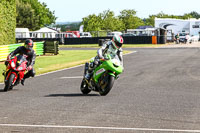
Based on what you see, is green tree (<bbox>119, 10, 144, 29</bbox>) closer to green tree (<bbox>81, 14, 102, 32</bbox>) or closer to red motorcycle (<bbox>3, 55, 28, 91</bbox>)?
green tree (<bbox>81, 14, 102, 32</bbox>)

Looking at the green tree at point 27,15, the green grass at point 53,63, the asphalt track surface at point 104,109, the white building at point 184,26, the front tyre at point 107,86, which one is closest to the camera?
the asphalt track surface at point 104,109

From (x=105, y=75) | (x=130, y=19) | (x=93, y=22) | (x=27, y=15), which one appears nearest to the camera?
(x=105, y=75)

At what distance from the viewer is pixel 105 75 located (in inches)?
456

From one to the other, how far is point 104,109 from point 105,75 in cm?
217

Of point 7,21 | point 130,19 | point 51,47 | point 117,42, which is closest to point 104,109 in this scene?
point 117,42

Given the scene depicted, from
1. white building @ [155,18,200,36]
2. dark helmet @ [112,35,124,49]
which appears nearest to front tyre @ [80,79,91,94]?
dark helmet @ [112,35,124,49]

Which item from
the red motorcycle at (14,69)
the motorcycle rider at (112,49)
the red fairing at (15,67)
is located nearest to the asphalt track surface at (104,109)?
the red motorcycle at (14,69)

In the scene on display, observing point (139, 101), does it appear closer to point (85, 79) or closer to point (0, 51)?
point (85, 79)

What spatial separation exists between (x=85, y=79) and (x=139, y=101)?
6.57ft

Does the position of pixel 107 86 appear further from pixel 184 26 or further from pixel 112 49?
pixel 184 26

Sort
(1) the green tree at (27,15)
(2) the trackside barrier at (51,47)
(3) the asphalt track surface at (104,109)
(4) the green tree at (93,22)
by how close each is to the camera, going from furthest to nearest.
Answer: (4) the green tree at (93,22)
(1) the green tree at (27,15)
(2) the trackside barrier at (51,47)
(3) the asphalt track surface at (104,109)

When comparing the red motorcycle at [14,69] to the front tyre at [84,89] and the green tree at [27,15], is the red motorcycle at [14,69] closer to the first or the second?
the front tyre at [84,89]

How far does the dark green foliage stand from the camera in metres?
32.8

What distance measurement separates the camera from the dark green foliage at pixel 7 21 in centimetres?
3284
